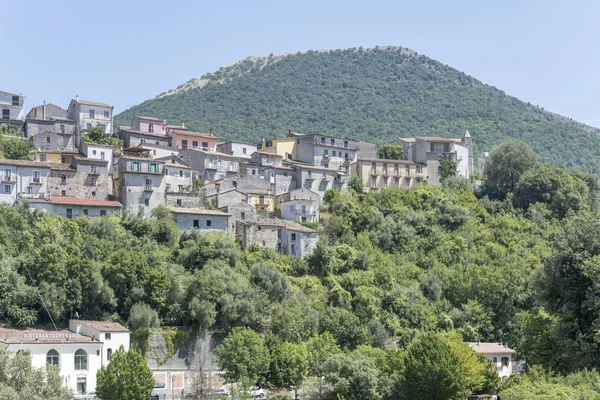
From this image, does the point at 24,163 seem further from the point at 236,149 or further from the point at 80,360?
the point at 236,149

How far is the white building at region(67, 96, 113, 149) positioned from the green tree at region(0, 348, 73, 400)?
180 ft

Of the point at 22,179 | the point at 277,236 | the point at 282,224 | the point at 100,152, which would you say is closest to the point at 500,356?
the point at 277,236

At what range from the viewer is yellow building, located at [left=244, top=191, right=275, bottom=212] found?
9312cm

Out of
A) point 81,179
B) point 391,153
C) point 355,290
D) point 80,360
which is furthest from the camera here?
point 391,153

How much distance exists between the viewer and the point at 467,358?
6197cm

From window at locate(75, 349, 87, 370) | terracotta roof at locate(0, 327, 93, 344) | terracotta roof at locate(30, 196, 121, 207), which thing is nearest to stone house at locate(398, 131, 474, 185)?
terracotta roof at locate(30, 196, 121, 207)

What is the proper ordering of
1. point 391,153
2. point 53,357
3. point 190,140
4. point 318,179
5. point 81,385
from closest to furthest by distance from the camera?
point 53,357 → point 81,385 → point 318,179 → point 190,140 → point 391,153

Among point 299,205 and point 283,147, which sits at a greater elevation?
point 283,147

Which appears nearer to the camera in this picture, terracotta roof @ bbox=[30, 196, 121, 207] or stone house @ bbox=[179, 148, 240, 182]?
terracotta roof @ bbox=[30, 196, 121, 207]

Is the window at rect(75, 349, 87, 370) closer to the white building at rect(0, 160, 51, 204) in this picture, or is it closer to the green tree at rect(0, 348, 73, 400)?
the green tree at rect(0, 348, 73, 400)

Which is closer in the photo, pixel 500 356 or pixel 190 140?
pixel 500 356

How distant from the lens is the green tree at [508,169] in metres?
112

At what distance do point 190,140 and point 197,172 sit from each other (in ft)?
30.8

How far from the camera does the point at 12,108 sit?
333 feet
